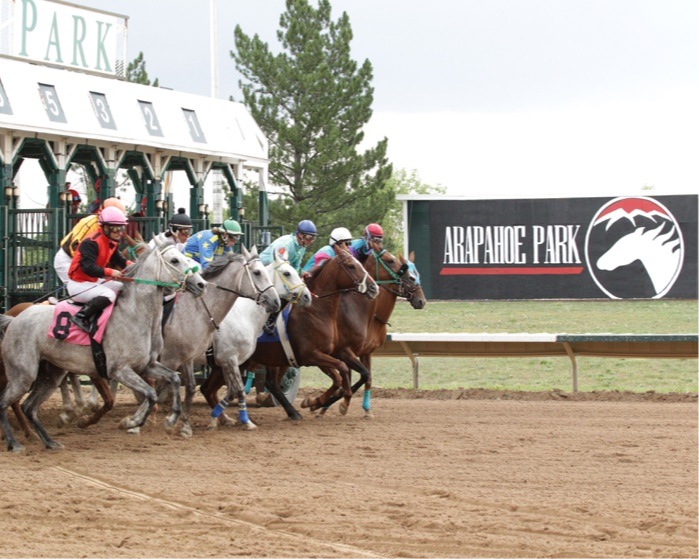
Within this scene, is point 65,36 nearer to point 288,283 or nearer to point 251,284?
point 288,283

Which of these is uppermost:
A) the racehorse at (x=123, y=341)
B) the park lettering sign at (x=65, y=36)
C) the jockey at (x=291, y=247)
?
the park lettering sign at (x=65, y=36)

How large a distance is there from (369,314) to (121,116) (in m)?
3.85

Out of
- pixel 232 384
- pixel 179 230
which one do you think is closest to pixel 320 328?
pixel 232 384

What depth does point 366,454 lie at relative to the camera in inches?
386

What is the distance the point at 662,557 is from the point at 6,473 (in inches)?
199

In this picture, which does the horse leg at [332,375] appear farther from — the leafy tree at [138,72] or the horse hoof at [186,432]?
the leafy tree at [138,72]

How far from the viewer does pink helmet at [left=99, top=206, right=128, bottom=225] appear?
9.86 m

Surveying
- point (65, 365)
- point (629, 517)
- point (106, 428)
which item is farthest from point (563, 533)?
point (106, 428)

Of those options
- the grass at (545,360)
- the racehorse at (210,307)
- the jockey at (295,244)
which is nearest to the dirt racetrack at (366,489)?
the racehorse at (210,307)

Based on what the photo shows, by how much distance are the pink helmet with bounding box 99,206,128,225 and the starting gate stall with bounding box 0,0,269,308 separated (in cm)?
214

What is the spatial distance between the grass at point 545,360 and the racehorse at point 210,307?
5766 mm

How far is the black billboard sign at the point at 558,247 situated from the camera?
84.2 feet

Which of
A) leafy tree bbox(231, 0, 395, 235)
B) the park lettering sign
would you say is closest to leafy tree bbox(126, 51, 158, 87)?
leafy tree bbox(231, 0, 395, 235)

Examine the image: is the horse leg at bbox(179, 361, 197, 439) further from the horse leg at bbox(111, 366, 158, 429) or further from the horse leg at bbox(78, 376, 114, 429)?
the horse leg at bbox(111, 366, 158, 429)
